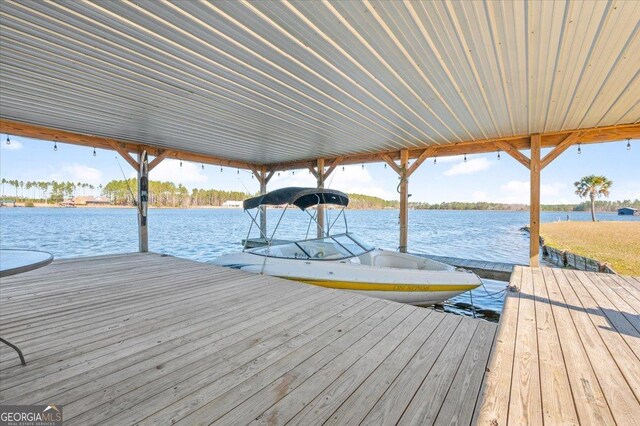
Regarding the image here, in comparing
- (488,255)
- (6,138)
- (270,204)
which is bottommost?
(488,255)

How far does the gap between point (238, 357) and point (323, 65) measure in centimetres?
261

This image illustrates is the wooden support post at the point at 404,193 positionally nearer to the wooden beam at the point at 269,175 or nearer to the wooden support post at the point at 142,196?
A: the wooden beam at the point at 269,175

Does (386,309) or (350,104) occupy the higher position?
(350,104)

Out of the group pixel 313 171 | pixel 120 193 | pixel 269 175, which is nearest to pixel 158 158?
pixel 269 175

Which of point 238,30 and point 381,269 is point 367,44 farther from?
point 381,269

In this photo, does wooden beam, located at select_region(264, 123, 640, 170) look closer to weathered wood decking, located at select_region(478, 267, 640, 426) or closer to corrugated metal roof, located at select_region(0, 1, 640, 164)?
corrugated metal roof, located at select_region(0, 1, 640, 164)

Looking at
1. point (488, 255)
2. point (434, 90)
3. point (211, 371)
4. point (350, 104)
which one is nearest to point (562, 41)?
point (434, 90)

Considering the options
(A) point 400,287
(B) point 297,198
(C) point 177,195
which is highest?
(C) point 177,195

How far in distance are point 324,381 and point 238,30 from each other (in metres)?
2.55

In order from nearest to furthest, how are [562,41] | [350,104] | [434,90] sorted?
[562,41] < [434,90] < [350,104]

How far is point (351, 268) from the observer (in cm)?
391

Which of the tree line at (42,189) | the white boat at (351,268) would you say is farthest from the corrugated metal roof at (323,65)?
the tree line at (42,189)

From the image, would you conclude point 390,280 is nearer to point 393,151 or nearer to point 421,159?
point 421,159

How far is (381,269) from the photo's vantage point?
12.7 feet
